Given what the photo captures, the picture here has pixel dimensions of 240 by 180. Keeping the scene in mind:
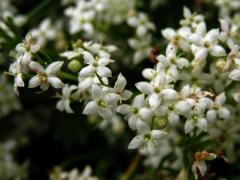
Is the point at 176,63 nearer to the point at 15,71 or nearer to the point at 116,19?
the point at 15,71

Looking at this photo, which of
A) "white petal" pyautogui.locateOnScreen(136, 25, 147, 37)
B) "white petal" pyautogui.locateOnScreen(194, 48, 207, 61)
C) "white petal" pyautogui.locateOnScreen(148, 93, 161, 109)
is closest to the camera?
"white petal" pyautogui.locateOnScreen(148, 93, 161, 109)

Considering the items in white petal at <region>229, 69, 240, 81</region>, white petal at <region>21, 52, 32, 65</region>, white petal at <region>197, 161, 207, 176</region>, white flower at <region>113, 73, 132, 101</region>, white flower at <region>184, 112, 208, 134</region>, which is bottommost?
white petal at <region>197, 161, 207, 176</region>

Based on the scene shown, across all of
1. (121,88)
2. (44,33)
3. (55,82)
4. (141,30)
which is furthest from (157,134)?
(44,33)

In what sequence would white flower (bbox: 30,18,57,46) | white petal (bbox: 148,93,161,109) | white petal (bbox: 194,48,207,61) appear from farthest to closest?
1. white flower (bbox: 30,18,57,46)
2. white petal (bbox: 194,48,207,61)
3. white petal (bbox: 148,93,161,109)

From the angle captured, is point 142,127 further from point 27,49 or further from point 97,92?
point 27,49

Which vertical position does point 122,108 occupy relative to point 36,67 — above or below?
below

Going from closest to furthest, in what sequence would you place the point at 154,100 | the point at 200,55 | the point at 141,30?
1. the point at 154,100
2. the point at 200,55
3. the point at 141,30

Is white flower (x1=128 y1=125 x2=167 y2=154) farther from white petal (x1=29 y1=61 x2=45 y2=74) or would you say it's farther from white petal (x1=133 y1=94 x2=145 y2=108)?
white petal (x1=29 y1=61 x2=45 y2=74)

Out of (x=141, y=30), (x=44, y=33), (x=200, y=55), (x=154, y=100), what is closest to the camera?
(x=154, y=100)

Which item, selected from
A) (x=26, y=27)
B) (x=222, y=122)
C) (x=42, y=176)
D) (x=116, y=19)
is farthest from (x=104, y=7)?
(x=42, y=176)

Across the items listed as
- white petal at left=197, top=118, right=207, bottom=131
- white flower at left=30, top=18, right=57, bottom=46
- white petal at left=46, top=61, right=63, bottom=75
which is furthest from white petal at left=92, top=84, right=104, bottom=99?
white flower at left=30, top=18, right=57, bottom=46

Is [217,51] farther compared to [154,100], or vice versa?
[217,51]
